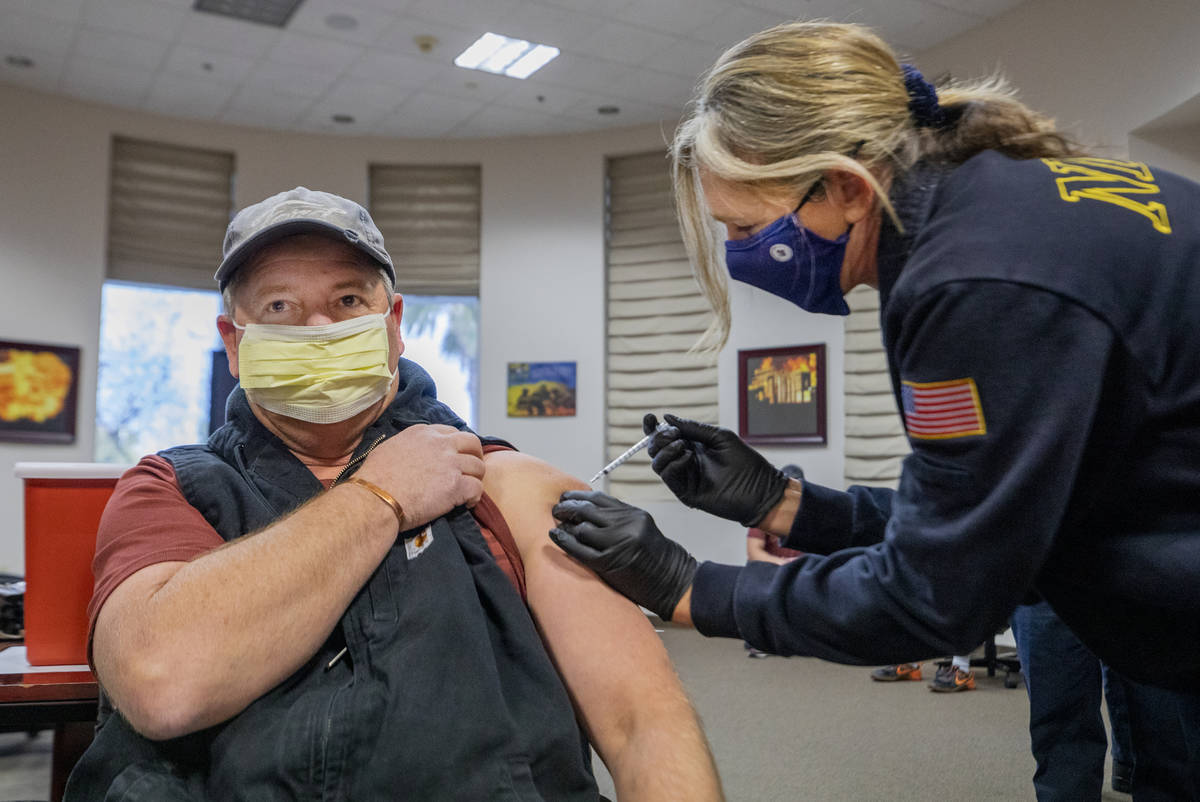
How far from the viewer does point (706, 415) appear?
23.3ft

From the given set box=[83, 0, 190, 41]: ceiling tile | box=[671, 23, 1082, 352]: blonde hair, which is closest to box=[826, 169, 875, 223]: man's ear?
box=[671, 23, 1082, 352]: blonde hair

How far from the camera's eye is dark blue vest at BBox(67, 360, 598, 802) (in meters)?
1.03

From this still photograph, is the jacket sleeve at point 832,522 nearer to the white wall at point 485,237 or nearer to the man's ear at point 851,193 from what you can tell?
the man's ear at point 851,193

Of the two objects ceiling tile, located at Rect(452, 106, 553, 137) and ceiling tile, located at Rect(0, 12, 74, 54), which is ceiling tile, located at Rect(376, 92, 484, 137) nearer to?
ceiling tile, located at Rect(452, 106, 553, 137)

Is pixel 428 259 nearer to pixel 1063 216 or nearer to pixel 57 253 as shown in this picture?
pixel 57 253

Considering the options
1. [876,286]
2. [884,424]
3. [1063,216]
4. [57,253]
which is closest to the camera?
[1063,216]

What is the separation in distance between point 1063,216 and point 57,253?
7.28 meters

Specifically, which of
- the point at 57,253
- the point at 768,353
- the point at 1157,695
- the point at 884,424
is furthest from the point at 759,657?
the point at 57,253

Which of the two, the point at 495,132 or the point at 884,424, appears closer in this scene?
the point at 884,424

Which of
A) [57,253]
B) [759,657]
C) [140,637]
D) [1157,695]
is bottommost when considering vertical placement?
[759,657]

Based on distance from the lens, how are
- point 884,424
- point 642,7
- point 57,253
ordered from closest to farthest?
point 642,7
point 884,424
point 57,253

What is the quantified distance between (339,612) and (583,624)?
1.16ft

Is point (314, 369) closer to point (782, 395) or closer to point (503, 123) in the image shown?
point (782, 395)

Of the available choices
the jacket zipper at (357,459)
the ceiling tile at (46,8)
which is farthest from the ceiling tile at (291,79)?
the jacket zipper at (357,459)
